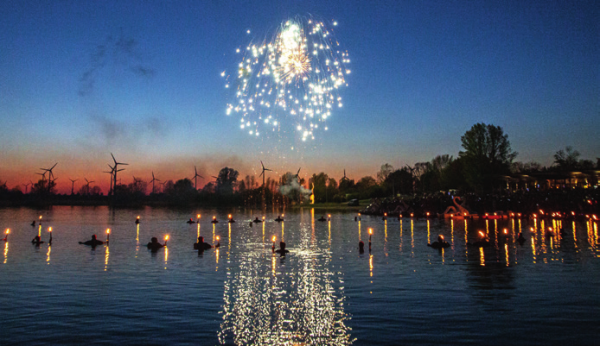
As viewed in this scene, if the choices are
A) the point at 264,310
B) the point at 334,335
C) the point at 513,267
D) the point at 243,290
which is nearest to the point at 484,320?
the point at 334,335

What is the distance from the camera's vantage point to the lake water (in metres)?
13.0

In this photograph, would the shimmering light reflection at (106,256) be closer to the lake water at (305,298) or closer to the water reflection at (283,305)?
the lake water at (305,298)

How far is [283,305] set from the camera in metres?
16.6

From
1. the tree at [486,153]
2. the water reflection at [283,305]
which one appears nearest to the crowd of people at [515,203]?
the tree at [486,153]

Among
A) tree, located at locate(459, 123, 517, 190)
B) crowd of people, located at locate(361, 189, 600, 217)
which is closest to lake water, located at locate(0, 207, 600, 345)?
crowd of people, located at locate(361, 189, 600, 217)

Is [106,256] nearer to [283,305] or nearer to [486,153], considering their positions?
[283,305]

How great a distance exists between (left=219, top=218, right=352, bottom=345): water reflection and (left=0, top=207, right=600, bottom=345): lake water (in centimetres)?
5

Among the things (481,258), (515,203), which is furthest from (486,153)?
(481,258)

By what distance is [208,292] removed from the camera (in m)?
19.0

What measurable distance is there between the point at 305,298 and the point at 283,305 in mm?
1512

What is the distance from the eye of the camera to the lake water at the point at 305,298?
42.5 feet

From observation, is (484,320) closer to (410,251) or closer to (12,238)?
(410,251)

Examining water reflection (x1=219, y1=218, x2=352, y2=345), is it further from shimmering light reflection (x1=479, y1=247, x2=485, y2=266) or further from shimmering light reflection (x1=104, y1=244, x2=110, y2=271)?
shimmering light reflection (x1=479, y1=247, x2=485, y2=266)

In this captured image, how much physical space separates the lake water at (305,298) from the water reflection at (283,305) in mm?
55
